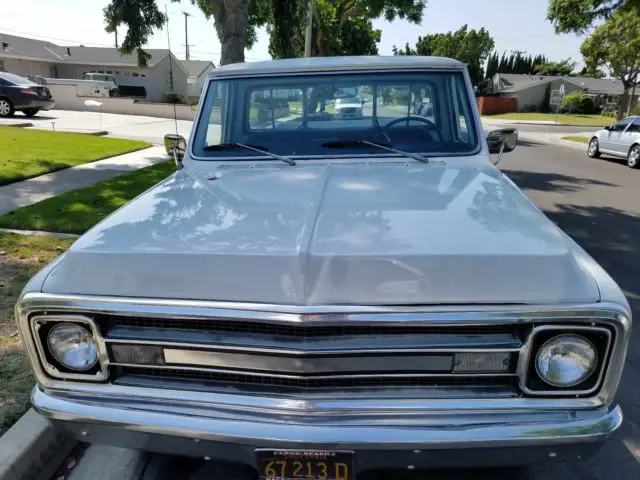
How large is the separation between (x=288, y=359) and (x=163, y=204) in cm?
111

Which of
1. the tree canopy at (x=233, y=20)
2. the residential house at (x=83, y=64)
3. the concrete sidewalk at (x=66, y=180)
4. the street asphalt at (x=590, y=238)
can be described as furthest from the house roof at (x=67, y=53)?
the street asphalt at (x=590, y=238)

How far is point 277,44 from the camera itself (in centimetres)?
1224

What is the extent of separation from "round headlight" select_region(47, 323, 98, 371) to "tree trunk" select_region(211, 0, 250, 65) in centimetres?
795

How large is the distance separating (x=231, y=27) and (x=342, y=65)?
6664mm

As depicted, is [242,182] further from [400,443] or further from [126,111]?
[126,111]

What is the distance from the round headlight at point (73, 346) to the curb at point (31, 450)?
570 millimetres

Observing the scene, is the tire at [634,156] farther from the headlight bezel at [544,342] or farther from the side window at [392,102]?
the headlight bezel at [544,342]

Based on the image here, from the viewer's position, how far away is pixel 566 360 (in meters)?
1.71

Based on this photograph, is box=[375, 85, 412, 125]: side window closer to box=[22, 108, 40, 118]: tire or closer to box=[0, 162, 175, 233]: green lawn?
box=[0, 162, 175, 233]: green lawn

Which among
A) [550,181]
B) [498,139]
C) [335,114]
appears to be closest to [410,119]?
[335,114]

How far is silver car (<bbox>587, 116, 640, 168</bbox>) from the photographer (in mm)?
13570

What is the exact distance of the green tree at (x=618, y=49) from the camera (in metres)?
28.5

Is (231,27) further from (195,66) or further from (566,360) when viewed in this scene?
(195,66)

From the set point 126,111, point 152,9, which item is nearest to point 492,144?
point 152,9
